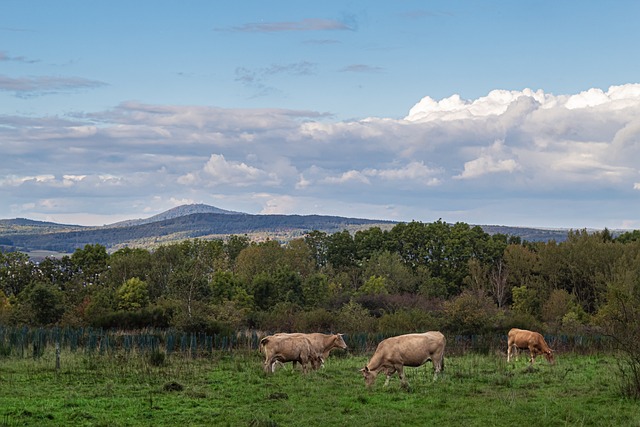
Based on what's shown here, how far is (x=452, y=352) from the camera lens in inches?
1503

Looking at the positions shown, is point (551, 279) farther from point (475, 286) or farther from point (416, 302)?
point (416, 302)

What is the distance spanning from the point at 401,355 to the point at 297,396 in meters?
4.07

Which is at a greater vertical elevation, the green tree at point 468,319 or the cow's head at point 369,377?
the cow's head at point 369,377

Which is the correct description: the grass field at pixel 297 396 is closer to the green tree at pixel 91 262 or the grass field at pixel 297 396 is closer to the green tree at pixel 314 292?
the green tree at pixel 314 292

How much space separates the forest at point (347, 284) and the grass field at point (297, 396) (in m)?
18.5

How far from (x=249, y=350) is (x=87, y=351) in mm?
7492

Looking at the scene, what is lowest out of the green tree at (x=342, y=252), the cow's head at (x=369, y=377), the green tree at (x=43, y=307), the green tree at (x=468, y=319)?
the green tree at (x=43, y=307)

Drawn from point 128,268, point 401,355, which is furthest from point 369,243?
point 401,355

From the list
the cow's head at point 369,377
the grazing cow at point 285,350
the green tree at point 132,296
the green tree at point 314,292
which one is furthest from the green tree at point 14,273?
the cow's head at point 369,377

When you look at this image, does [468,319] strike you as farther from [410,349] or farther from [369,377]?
[369,377]

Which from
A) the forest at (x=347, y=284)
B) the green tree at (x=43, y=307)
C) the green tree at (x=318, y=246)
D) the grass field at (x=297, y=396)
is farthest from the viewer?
the green tree at (x=318, y=246)

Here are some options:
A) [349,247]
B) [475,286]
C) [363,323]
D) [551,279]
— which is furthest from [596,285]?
[349,247]

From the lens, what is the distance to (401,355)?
909 inches

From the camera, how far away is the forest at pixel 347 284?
178ft
